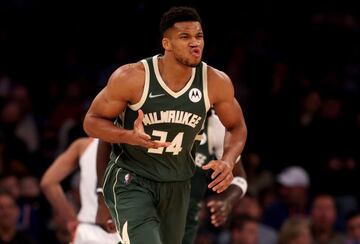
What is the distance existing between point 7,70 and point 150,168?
5855 mm

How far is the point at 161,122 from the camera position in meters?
5.80

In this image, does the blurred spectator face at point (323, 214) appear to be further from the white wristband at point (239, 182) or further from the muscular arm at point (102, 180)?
the muscular arm at point (102, 180)

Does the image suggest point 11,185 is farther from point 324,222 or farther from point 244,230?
point 324,222

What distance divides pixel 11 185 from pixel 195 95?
12.6ft

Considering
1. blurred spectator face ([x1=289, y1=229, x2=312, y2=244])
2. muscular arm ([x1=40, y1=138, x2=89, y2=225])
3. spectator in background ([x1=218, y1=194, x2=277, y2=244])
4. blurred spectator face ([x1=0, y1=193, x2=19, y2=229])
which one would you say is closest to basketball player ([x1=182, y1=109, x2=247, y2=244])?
muscular arm ([x1=40, y1=138, x2=89, y2=225])

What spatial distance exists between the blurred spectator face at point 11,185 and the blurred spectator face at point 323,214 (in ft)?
9.64

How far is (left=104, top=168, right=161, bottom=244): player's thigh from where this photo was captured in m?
5.67

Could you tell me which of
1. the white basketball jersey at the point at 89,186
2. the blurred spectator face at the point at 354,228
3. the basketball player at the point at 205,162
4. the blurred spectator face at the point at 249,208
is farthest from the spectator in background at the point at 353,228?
the white basketball jersey at the point at 89,186

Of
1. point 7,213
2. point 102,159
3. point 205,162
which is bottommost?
point 7,213

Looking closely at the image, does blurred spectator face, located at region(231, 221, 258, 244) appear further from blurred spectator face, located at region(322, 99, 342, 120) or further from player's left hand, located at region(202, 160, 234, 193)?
player's left hand, located at region(202, 160, 234, 193)

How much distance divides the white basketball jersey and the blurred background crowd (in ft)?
6.67

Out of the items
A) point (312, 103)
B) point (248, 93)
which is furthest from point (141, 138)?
point (248, 93)

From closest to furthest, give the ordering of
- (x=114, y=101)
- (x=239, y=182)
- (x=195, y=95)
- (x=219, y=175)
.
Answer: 1. (x=219, y=175)
2. (x=114, y=101)
3. (x=195, y=95)
4. (x=239, y=182)

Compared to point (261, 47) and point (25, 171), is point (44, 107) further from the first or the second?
point (261, 47)
